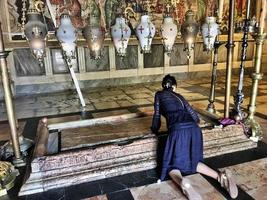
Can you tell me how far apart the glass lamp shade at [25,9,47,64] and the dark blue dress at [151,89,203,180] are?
1.18 metres

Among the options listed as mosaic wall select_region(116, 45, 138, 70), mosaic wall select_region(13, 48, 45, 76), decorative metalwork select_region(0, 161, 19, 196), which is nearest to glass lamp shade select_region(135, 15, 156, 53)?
decorative metalwork select_region(0, 161, 19, 196)

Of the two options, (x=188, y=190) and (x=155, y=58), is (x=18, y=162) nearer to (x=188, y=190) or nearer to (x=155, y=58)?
(x=188, y=190)

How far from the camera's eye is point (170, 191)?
7.30 ft

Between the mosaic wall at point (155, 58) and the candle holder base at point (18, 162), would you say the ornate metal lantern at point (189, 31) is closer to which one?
the candle holder base at point (18, 162)

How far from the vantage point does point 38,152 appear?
7.98 ft

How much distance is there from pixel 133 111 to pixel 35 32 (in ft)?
9.61

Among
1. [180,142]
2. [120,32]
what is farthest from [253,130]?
[120,32]

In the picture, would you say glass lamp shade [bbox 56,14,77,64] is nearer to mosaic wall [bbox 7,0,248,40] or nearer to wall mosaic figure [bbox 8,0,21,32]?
mosaic wall [bbox 7,0,248,40]

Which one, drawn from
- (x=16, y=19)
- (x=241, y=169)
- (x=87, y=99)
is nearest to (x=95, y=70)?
(x=87, y=99)

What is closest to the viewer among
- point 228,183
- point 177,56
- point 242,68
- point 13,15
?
point 228,183

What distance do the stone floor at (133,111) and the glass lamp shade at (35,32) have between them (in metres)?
1.28

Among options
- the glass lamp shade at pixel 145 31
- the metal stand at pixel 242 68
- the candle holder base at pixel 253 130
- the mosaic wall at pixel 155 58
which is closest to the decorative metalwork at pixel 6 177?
the glass lamp shade at pixel 145 31

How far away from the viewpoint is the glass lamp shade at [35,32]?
221cm

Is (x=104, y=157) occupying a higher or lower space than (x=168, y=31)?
lower
